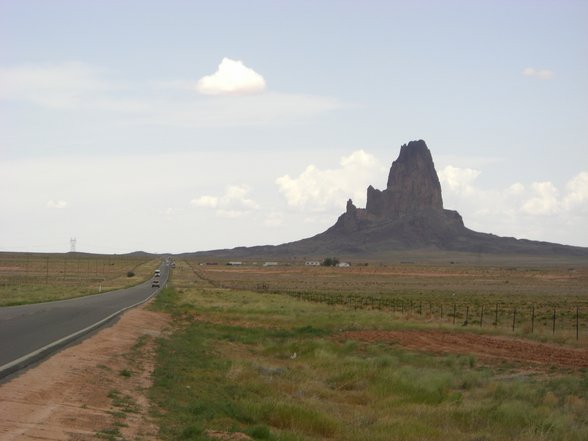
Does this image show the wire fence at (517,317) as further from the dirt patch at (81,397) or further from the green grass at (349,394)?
the dirt patch at (81,397)

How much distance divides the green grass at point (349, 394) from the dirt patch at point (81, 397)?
18.5 inches

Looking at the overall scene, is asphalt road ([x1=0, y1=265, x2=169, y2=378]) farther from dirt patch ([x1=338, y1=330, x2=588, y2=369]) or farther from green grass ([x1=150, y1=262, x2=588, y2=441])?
dirt patch ([x1=338, y1=330, x2=588, y2=369])

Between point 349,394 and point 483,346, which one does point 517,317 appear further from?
point 349,394

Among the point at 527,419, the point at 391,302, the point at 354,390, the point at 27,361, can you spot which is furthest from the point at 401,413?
the point at 391,302

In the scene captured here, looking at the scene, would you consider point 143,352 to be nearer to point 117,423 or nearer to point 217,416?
point 217,416

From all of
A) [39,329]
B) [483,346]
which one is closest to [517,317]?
[483,346]

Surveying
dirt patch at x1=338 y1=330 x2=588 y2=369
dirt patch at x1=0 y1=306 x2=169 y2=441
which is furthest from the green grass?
dirt patch at x1=338 y1=330 x2=588 y2=369

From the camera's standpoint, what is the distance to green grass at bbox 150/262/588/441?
13281 millimetres

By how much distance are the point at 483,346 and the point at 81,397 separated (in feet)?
61.5

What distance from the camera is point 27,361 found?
15898 mm

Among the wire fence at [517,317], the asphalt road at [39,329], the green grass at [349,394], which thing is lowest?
the green grass at [349,394]

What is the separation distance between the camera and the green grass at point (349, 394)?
1328cm

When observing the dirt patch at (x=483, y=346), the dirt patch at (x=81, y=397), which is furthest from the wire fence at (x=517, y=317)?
the dirt patch at (x=81, y=397)

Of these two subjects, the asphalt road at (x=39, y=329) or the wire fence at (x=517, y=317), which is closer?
the asphalt road at (x=39, y=329)
